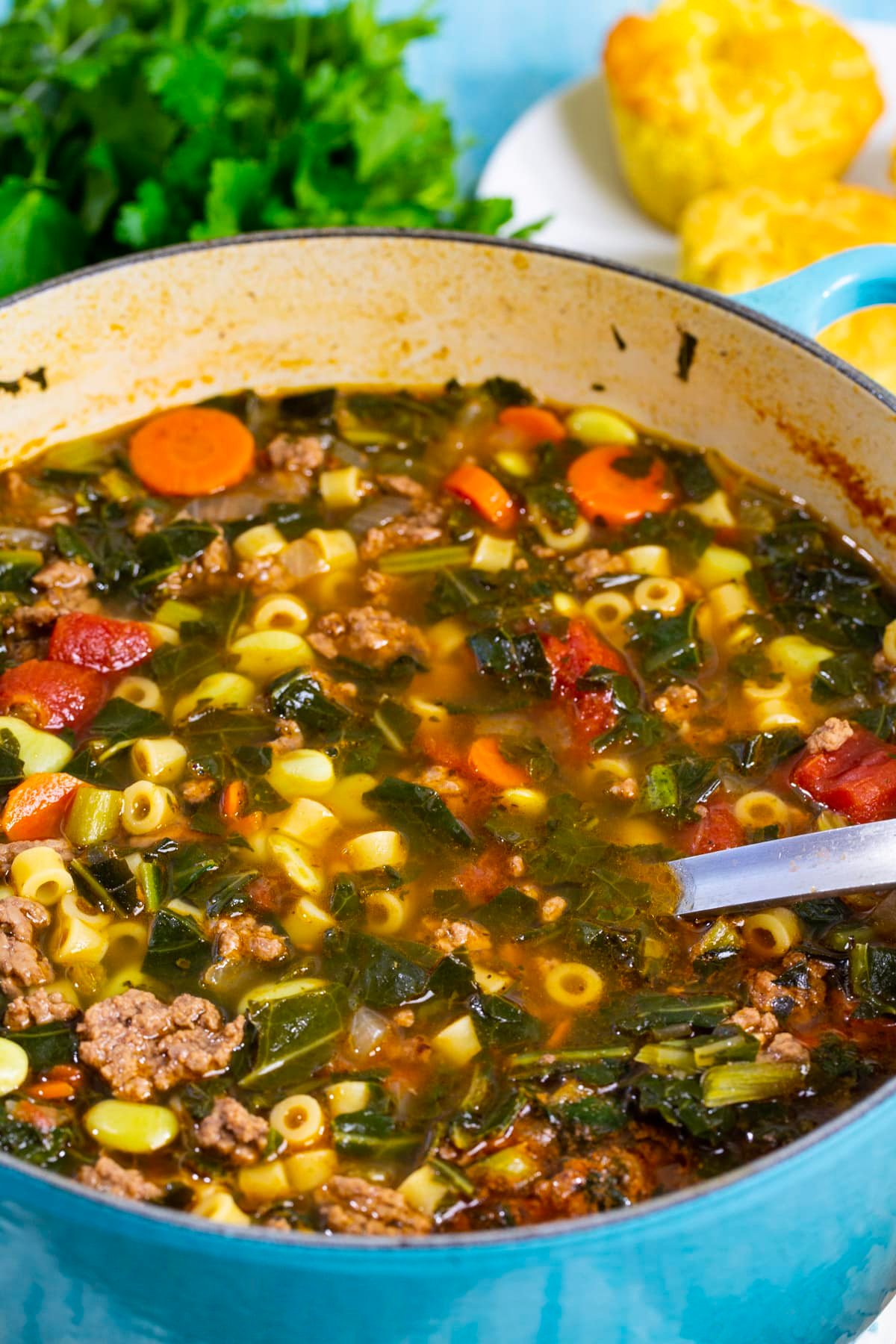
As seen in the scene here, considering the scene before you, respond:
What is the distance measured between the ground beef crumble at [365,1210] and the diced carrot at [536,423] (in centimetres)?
274

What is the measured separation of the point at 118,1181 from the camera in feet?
9.81

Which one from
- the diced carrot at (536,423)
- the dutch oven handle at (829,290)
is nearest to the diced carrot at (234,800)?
the diced carrot at (536,423)

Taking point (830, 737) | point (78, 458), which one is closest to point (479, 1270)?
point (830, 737)

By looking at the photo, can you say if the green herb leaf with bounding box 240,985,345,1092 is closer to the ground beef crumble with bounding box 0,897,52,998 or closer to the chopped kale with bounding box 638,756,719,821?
the ground beef crumble with bounding box 0,897,52,998

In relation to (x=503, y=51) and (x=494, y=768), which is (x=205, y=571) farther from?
(x=503, y=51)

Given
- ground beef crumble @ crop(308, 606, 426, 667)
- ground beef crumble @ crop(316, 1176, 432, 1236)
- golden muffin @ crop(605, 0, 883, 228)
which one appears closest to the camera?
ground beef crumble @ crop(316, 1176, 432, 1236)

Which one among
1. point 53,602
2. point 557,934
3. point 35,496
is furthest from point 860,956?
point 35,496

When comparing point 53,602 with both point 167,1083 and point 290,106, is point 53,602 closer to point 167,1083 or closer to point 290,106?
point 167,1083

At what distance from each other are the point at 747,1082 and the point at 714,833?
783 millimetres

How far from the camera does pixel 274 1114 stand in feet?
10.5

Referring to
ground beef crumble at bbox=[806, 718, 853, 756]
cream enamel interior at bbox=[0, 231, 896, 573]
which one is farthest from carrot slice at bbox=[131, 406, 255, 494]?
ground beef crumble at bbox=[806, 718, 853, 756]

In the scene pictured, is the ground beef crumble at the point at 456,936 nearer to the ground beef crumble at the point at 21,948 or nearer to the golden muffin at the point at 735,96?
the ground beef crumble at the point at 21,948

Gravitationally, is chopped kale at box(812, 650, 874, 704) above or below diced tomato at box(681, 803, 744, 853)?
above

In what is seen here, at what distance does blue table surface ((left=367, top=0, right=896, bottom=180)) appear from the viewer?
7.37 m
